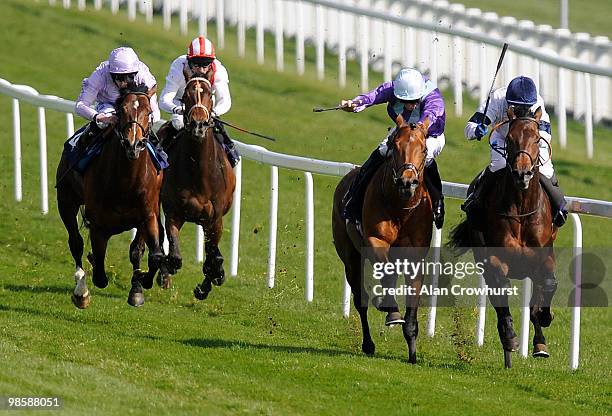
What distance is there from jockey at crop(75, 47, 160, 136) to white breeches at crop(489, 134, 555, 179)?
105 inches

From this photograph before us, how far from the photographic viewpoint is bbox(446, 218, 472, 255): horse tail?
1125cm

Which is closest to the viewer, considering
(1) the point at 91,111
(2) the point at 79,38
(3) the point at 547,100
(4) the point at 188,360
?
(4) the point at 188,360

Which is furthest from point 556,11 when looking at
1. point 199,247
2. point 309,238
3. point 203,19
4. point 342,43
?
point 309,238

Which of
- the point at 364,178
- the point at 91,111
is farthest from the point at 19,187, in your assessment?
the point at 364,178

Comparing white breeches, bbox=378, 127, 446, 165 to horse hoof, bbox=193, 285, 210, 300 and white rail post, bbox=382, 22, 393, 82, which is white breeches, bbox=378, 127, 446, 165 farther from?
white rail post, bbox=382, 22, 393, 82

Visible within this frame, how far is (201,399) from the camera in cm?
898

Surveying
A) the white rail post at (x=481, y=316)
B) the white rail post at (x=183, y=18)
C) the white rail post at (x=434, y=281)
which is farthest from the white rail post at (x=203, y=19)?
the white rail post at (x=481, y=316)

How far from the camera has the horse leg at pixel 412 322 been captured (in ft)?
34.6

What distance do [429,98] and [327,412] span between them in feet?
9.65

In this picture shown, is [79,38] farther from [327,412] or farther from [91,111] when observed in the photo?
[327,412]

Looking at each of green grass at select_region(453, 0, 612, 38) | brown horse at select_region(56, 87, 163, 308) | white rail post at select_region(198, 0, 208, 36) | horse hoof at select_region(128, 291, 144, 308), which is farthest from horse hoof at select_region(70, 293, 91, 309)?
green grass at select_region(453, 0, 612, 38)

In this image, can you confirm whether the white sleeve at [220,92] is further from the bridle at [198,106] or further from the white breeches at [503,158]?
the white breeches at [503,158]

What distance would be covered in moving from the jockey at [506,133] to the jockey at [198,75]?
7.35ft

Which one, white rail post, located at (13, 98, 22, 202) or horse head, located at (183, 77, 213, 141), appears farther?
white rail post, located at (13, 98, 22, 202)
